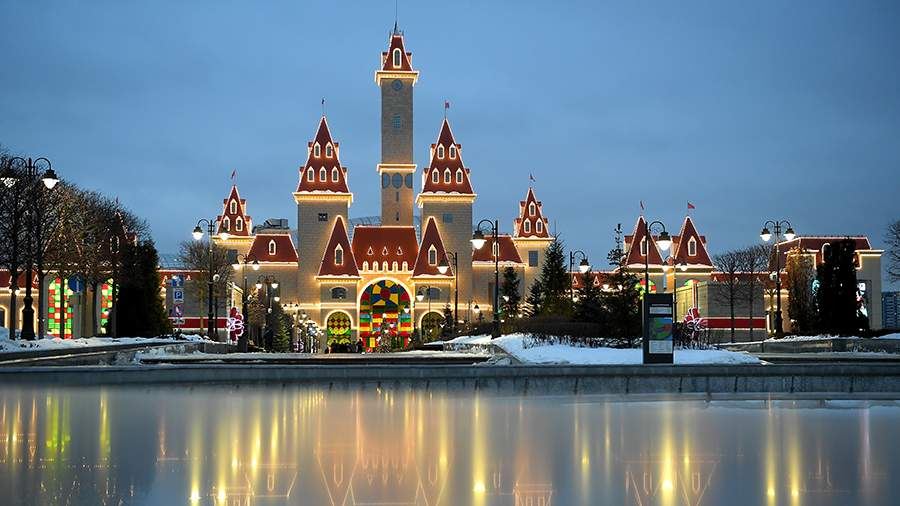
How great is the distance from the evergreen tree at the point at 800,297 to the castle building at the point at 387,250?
131 feet

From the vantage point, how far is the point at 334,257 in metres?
120

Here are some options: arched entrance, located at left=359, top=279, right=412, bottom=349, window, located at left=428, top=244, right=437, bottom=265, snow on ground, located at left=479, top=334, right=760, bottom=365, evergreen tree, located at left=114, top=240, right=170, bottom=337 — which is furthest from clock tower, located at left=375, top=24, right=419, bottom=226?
snow on ground, located at left=479, top=334, right=760, bottom=365

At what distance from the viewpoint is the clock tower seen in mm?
126875

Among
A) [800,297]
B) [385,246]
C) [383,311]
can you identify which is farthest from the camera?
[385,246]

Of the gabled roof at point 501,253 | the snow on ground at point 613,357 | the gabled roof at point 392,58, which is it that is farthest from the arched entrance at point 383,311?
the snow on ground at point 613,357

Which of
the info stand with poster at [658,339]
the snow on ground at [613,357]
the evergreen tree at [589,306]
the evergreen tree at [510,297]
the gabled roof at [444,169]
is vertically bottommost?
the snow on ground at [613,357]

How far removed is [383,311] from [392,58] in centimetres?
3034

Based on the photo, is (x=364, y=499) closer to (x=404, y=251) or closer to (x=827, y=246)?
(x=827, y=246)

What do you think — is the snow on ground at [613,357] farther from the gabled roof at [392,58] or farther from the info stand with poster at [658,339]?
the gabled roof at [392,58]

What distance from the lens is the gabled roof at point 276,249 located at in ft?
406

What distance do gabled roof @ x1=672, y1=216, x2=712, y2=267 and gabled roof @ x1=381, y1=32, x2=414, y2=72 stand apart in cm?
3692

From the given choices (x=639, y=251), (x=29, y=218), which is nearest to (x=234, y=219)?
(x=639, y=251)

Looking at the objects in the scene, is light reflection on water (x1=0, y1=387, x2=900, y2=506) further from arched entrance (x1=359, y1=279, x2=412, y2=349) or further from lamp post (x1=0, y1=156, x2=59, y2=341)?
arched entrance (x1=359, y1=279, x2=412, y2=349)

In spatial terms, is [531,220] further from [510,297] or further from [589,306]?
[589,306]
